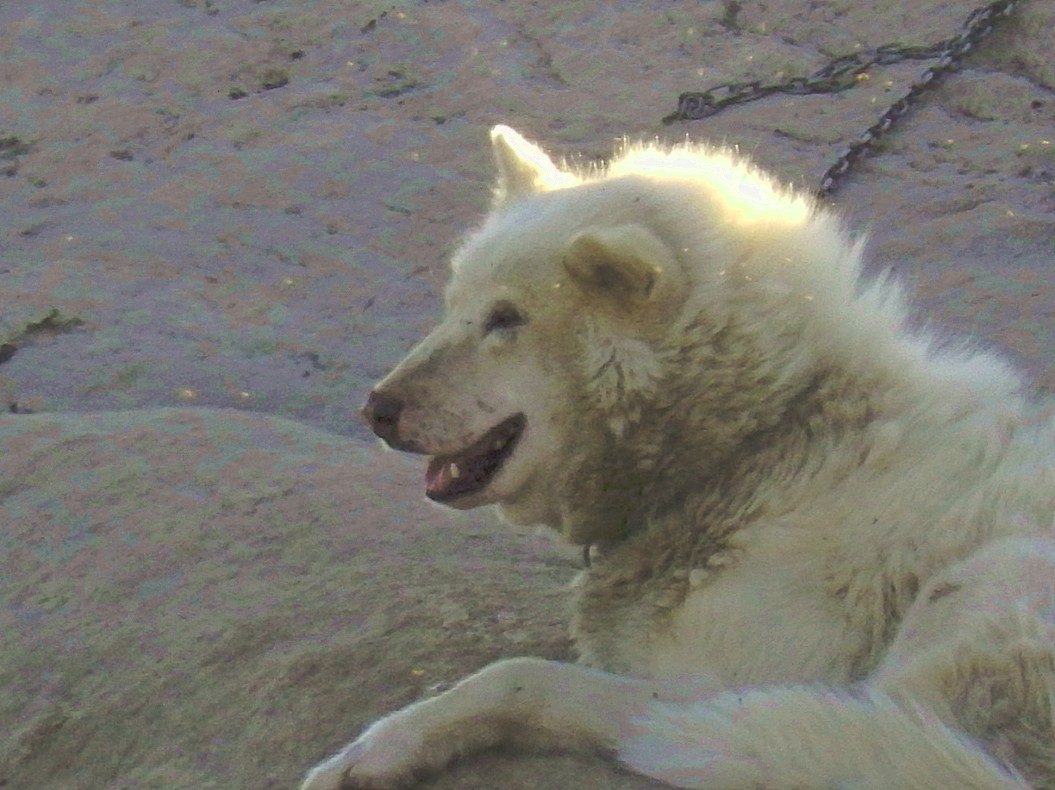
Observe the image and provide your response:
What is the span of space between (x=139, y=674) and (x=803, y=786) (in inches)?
72.5

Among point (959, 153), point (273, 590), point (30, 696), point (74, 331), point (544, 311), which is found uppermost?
point (544, 311)

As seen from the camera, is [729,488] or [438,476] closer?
[729,488]

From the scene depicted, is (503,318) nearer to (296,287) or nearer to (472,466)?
(472,466)

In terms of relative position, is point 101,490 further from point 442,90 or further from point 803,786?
point 442,90

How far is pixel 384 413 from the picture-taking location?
3.68m

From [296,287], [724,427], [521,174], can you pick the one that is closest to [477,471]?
[724,427]

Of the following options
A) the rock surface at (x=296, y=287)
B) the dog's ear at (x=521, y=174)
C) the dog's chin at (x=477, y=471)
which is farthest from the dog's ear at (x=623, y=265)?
the rock surface at (x=296, y=287)

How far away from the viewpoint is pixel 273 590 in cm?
419

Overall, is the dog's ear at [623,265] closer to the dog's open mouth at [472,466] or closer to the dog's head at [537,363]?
the dog's head at [537,363]

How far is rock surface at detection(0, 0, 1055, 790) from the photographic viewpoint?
12.8 feet

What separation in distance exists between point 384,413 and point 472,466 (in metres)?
0.26

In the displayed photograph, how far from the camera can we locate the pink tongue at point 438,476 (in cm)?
380

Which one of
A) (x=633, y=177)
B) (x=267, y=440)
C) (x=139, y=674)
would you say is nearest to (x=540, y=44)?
(x=267, y=440)

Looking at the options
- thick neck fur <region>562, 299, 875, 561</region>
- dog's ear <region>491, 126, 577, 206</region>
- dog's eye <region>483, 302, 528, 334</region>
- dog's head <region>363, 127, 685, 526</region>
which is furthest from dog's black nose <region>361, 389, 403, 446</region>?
dog's ear <region>491, 126, 577, 206</region>
